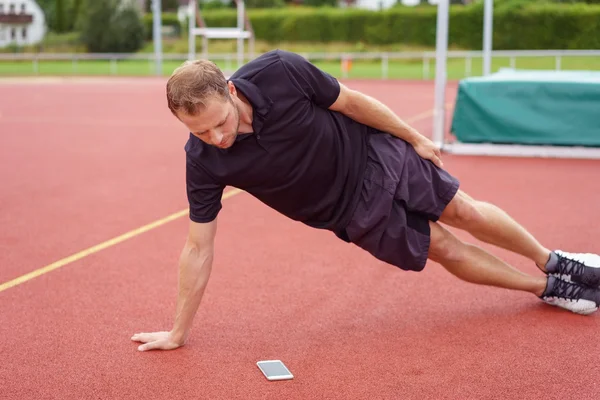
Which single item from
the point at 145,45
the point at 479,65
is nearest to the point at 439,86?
the point at 479,65

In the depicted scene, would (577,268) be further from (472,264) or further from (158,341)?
(158,341)

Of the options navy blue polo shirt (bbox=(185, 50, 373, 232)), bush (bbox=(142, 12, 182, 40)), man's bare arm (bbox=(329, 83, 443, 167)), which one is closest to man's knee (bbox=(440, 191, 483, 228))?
man's bare arm (bbox=(329, 83, 443, 167))

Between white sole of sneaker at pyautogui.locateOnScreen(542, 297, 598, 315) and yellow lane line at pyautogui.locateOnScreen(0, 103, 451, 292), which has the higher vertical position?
white sole of sneaker at pyautogui.locateOnScreen(542, 297, 598, 315)

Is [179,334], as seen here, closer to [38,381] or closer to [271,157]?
[38,381]

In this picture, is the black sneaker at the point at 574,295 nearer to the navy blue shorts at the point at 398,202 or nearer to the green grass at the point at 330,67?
the navy blue shorts at the point at 398,202

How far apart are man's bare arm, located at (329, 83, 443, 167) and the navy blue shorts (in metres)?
0.04

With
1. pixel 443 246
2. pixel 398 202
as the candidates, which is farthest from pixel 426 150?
pixel 443 246

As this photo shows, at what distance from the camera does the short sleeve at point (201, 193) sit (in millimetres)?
3546

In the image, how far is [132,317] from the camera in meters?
4.42

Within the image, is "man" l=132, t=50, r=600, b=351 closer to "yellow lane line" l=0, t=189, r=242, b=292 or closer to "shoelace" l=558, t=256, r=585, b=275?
"shoelace" l=558, t=256, r=585, b=275

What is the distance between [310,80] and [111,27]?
1791 inches

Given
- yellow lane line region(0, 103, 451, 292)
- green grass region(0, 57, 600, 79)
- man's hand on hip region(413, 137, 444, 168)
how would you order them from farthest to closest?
green grass region(0, 57, 600, 79)
yellow lane line region(0, 103, 451, 292)
man's hand on hip region(413, 137, 444, 168)

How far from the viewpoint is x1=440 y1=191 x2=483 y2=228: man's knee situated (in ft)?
12.9

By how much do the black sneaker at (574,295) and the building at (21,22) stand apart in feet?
227
